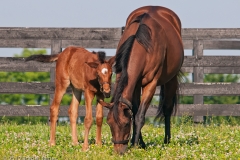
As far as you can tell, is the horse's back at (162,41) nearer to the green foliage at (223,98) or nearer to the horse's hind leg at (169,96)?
the horse's hind leg at (169,96)

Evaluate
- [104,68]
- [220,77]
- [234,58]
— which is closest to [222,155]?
[104,68]

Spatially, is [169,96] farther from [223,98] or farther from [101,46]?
[223,98]

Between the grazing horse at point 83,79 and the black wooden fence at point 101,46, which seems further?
the black wooden fence at point 101,46

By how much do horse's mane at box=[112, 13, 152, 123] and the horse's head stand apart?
29mm

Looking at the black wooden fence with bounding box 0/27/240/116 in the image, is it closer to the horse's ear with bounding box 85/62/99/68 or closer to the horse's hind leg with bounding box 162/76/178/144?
the horse's hind leg with bounding box 162/76/178/144

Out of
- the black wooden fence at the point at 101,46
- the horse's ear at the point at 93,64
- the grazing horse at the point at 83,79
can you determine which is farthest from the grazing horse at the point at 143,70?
the black wooden fence at the point at 101,46

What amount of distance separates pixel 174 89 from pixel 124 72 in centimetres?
282

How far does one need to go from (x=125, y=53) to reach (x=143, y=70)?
1.53 feet

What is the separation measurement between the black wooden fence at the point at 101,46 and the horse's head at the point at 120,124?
648 centimetres

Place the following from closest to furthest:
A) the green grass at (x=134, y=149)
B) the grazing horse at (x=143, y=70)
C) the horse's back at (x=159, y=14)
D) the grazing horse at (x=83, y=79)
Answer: the green grass at (x=134, y=149)
the grazing horse at (x=143, y=70)
the grazing horse at (x=83, y=79)
the horse's back at (x=159, y=14)

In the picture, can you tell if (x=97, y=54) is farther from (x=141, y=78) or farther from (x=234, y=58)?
(x=234, y=58)

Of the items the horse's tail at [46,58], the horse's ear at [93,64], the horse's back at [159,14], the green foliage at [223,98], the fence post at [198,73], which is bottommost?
Result: the green foliage at [223,98]

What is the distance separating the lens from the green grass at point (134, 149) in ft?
27.0

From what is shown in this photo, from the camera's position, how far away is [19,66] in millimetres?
15031
